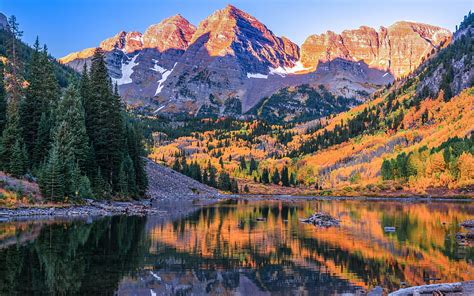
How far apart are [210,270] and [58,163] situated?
2023 inches

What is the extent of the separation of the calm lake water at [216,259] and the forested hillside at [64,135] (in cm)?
2106

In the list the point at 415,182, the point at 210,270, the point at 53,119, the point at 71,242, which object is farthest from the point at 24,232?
the point at 415,182

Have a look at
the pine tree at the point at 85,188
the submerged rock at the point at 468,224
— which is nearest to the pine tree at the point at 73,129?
the pine tree at the point at 85,188

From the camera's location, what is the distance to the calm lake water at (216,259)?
30.4m

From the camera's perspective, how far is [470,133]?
195750 mm

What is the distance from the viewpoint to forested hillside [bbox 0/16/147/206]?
8056 cm

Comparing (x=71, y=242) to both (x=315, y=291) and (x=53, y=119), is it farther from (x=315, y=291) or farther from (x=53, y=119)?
(x=53, y=119)

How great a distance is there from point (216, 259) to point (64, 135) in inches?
2141

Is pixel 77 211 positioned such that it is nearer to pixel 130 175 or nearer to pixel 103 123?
pixel 103 123

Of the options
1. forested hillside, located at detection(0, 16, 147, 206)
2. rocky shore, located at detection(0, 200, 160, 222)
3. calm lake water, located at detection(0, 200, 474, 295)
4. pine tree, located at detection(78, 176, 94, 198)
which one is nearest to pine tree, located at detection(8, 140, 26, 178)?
forested hillside, located at detection(0, 16, 147, 206)

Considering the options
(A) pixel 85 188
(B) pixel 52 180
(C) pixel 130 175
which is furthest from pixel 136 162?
(B) pixel 52 180

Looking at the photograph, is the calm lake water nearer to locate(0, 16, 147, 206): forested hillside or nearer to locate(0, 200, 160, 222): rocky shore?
locate(0, 200, 160, 222): rocky shore

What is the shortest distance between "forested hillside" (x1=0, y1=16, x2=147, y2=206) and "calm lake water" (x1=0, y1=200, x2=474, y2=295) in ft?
69.1

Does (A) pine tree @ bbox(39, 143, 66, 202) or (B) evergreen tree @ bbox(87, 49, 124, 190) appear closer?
(A) pine tree @ bbox(39, 143, 66, 202)
